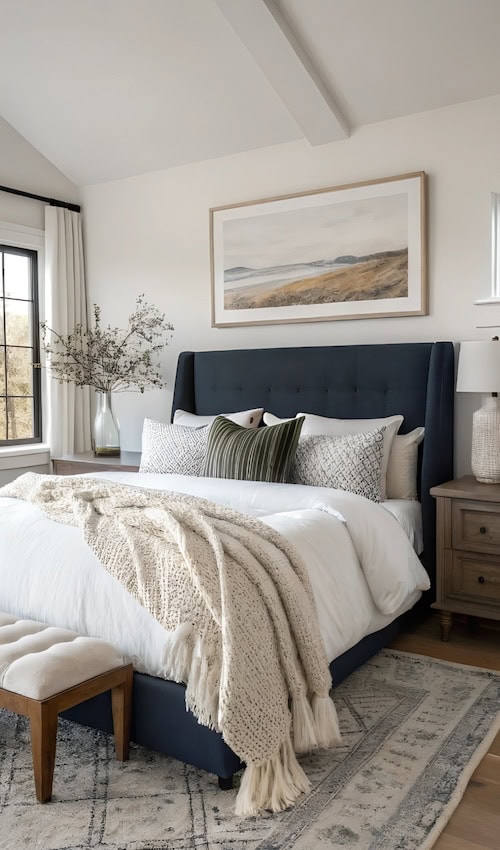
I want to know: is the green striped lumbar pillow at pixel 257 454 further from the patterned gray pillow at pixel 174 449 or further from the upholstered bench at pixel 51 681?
the upholstered bench at pixel 51 681

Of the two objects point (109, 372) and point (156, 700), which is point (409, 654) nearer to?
point (156, 700)

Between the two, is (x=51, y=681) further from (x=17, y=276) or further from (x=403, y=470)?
(x=17, y=276)

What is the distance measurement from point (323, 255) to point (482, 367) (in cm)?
129

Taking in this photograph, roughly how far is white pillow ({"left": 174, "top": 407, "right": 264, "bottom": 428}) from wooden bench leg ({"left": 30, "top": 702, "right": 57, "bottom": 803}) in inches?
89.5

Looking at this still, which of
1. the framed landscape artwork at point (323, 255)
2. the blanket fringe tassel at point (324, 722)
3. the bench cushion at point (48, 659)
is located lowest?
the blanket fringe tassel at point (324, 722)

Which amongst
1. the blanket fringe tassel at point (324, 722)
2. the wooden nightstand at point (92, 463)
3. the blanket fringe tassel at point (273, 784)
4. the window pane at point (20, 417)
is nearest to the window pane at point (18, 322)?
the window pane at point (20, 417)

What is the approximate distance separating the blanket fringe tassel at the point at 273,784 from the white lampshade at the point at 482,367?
1950 mm

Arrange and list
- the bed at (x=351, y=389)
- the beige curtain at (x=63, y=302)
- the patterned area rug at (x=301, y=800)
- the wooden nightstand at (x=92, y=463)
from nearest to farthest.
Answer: the patterned area rug at (x=301, y=800) → the bed at (x=351, y=389) → the wooden nightstand at (x=92, y=463) → the beige curtain at (x=63, y=302)

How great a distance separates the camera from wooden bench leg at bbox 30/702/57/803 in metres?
1.99

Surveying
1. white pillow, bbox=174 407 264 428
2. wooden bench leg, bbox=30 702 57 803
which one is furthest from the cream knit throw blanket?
white pillow, bbox=174 407 264 428

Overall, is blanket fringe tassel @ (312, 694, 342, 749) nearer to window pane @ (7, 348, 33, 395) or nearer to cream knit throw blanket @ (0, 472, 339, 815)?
cream knit throw blanket @ (0, 472, 339, 815)

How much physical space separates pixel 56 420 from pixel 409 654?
3.05 m

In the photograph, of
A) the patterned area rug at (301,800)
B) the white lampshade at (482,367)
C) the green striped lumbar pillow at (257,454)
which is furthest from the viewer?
the green striped lumbar pillow at (257,454)

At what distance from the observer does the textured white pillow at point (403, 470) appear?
3.70m
